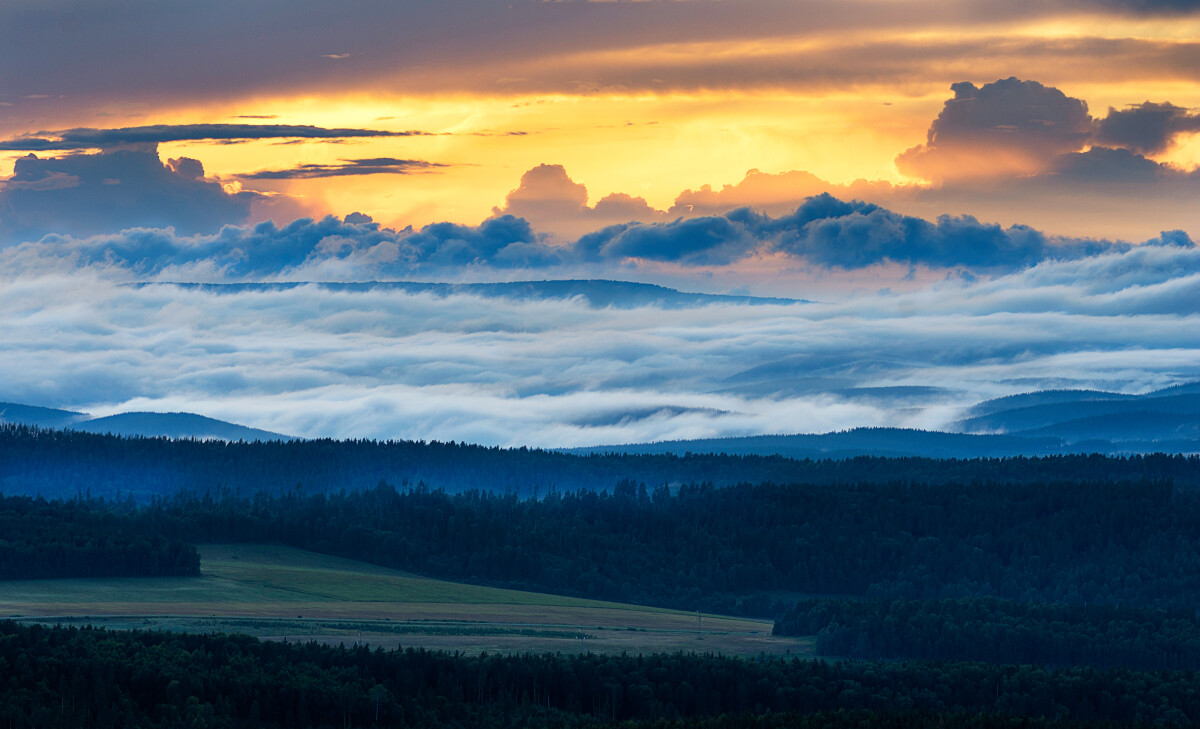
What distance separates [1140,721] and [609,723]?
59.2m

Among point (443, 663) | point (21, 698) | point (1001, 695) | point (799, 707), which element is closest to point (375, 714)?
point (443, 663)

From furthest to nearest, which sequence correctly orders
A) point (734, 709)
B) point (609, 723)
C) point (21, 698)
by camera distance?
point (734, 709) < point (609, 723) < point (21, 698)

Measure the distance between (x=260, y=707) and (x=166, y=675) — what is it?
427 inches

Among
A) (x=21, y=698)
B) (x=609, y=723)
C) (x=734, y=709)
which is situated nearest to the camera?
(x=21, y=698)

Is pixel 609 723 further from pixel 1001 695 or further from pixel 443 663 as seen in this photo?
pixel 1001 695

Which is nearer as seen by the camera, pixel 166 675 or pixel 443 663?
pixel 166 675

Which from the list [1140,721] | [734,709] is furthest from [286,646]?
[1140,721]

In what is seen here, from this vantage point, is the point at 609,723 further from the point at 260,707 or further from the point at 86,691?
the point at 86,691

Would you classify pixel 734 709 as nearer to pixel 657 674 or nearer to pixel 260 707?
pixel 657 674

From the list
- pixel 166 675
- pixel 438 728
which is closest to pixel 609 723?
pixel 438 728

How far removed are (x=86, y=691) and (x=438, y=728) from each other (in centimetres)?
3536

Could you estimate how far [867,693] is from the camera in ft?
630

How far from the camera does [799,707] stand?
19038 centimetres

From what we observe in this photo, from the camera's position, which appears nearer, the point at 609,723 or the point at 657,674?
the point at 609,723
